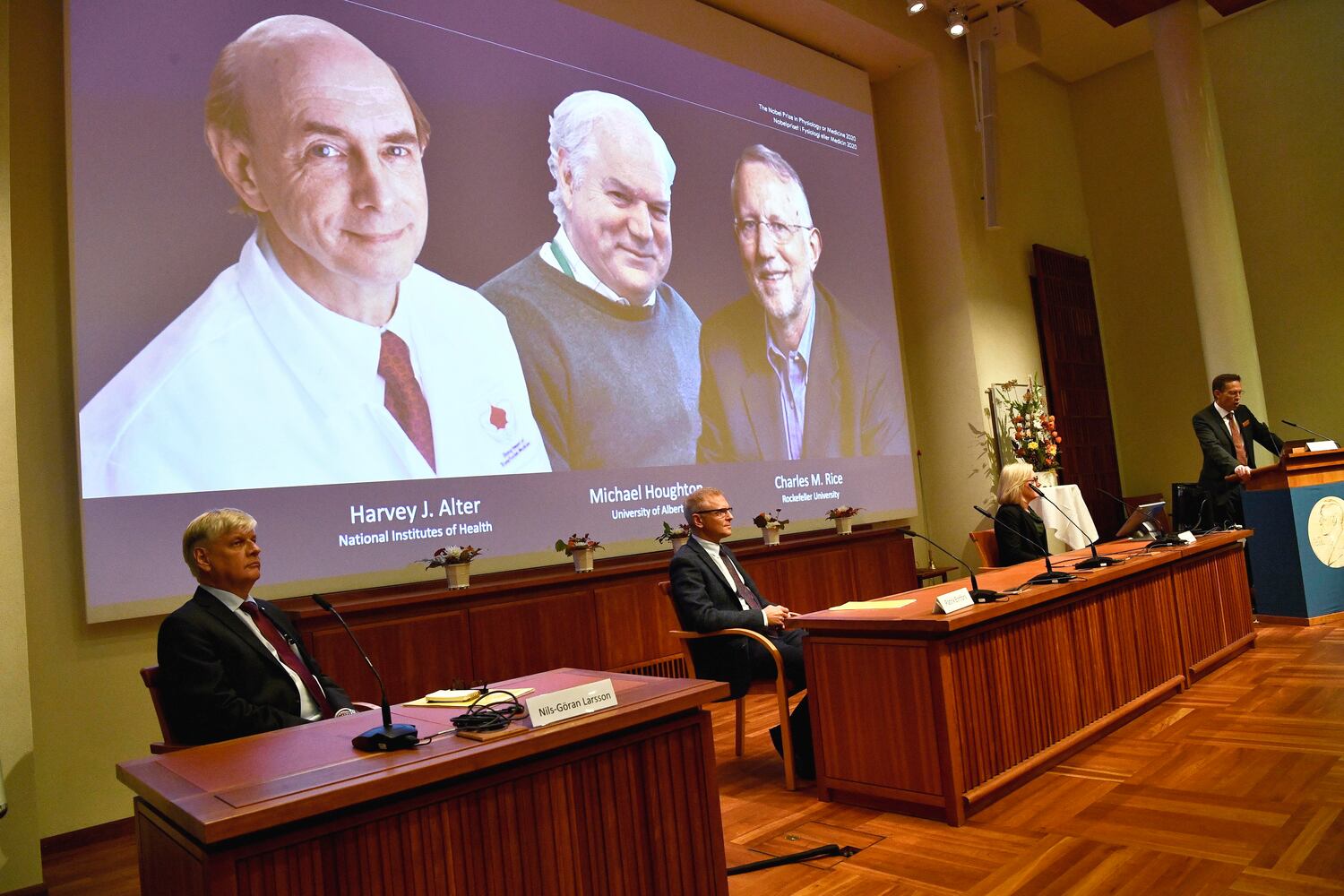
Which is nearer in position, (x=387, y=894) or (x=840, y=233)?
(x=387, y=894)

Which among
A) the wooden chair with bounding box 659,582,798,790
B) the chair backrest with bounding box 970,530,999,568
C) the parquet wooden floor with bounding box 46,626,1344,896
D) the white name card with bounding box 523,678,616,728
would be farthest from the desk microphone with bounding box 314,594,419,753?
the chair backrest with bounding box 970,530,999,568

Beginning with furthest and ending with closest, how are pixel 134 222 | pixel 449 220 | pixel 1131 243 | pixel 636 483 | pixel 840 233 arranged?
pixel 1131 243 < pixel 840 233 < pixel 636 483 < pixel 449 220 < pixel 134 222

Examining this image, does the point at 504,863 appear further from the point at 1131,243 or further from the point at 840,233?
the point at 1131,243

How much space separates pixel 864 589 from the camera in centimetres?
637

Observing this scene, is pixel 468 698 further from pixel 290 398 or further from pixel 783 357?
pixel 783 357

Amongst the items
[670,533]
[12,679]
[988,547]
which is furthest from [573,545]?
[12,679]

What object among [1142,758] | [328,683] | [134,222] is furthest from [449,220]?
[1142,758]

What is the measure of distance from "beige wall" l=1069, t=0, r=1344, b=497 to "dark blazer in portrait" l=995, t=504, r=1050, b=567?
4.12 m

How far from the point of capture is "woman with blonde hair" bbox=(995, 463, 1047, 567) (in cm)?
467

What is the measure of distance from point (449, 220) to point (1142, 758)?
3889 mm

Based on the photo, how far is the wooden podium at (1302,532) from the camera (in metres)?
5.38

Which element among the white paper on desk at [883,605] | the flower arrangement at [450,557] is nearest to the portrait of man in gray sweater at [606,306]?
the flower arrangement at [450,557]

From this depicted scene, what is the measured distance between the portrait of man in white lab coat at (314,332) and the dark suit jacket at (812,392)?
1.57 m

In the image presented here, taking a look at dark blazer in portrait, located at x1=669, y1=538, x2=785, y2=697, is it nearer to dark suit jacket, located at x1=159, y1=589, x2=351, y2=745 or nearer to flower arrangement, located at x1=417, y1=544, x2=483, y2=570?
flower arrangement, located at x1=417, y1=544, x2=483, y2=570
